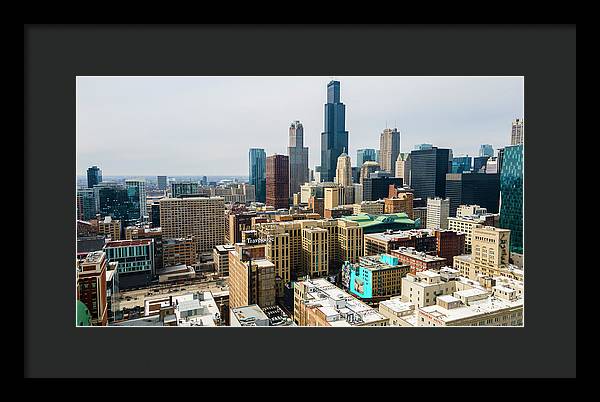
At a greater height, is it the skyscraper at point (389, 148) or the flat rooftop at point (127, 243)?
the skyscraper at point (389, 148)

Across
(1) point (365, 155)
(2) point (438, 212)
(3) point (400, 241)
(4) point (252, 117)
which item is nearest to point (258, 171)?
(4) point (252, 117)

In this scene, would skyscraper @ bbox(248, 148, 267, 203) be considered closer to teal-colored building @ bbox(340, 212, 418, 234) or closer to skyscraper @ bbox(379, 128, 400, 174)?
teal-colored building @ bbox(340, 212, 418, 234)

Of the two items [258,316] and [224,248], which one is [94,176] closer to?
[224,248]

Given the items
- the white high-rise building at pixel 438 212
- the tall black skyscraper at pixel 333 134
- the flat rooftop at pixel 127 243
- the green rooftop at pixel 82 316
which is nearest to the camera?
the green rooftop at pixel 82 316

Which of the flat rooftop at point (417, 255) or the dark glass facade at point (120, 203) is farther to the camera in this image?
the dark glass facade at point (120, 203)

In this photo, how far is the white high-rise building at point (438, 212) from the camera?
330 cm

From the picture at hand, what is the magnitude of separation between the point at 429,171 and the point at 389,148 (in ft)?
1.77

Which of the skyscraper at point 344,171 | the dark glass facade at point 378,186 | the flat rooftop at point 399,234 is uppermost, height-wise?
the skyscraper at point 344,171

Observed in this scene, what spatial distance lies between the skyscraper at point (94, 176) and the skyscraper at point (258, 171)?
116 cm

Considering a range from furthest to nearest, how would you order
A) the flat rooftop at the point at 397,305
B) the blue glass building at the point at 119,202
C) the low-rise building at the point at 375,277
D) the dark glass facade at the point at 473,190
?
1. the dark glass facade at the point at 473,190
2. the blue glass building at the point at 119,202
3. the low-rise building at the point at 375,277
4. the flat rooftop at the point at 397,305

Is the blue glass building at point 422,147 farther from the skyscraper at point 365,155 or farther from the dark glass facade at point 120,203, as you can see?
the dark glass facade at point 120,203

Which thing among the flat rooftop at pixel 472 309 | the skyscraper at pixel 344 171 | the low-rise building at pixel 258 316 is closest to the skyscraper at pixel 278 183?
the skyscraper at pixel 344 171
